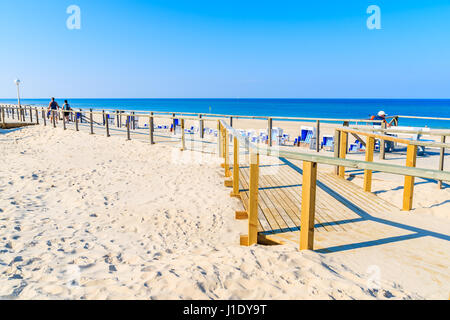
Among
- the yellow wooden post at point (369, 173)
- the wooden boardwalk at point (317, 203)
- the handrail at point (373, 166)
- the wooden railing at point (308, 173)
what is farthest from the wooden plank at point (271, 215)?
the yellow wooden post at point (369, 173)

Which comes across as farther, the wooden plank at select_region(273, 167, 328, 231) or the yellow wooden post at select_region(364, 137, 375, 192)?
the yellow wooden post at select_region(364, 137, 375, 192)

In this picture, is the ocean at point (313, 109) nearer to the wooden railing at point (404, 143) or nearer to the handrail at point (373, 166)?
the wooden railing at point (404, 143)

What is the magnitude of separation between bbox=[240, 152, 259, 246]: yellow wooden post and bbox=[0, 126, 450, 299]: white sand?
0.69 ft

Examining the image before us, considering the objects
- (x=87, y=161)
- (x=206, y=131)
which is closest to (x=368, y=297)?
(x=87, y=161)

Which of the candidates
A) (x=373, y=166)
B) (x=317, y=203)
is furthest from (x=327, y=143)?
(x=373, y=166)

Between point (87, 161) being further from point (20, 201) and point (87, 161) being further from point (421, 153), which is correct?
point (421, 153)

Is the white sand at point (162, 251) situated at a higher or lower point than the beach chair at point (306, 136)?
lower

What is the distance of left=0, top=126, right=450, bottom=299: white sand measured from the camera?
7.82 feet

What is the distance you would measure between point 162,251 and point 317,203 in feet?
7.29

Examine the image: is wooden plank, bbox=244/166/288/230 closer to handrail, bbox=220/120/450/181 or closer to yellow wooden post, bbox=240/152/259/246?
yellow wooden post, bbox=240/152/259/246

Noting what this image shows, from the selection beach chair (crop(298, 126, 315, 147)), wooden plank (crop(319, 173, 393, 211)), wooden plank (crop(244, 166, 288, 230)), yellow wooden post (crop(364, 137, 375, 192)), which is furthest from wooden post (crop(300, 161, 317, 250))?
beach chair (crop(298, 126, 315, 147))

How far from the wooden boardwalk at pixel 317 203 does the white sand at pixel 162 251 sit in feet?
1.23

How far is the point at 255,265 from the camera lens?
2.72 meters

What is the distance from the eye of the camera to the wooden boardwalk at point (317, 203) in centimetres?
369
